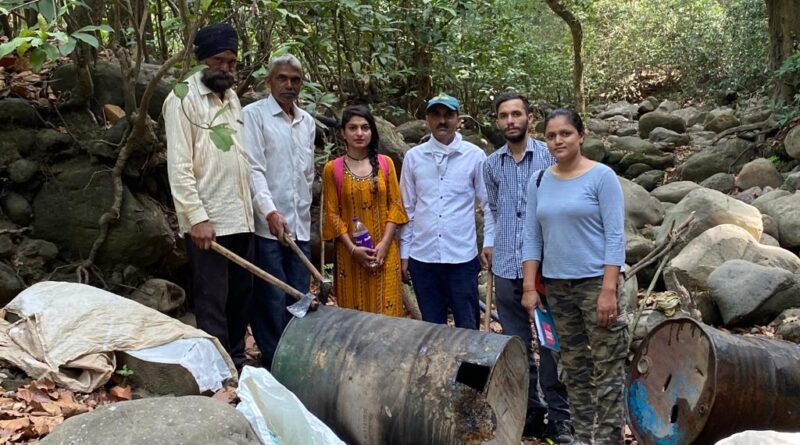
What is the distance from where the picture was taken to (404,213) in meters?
4.32

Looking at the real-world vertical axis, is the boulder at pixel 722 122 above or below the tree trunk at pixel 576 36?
below

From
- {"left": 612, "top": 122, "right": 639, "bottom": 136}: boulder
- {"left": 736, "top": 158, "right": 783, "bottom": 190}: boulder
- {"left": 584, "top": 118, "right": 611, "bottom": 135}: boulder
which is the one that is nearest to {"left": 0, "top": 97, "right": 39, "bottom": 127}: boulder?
{"left": 736, "top": 158, "right": 783, "bottom": 190}: boulder

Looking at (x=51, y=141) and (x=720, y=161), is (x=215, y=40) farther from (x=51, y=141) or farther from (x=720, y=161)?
(x=720, y=161)

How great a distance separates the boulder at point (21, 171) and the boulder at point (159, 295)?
990mm

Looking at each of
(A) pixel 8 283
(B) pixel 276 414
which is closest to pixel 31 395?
(B) pixel 276 414

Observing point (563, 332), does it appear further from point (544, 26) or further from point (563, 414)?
point (544, 26)

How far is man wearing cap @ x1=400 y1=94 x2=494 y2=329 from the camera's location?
416 centimetres

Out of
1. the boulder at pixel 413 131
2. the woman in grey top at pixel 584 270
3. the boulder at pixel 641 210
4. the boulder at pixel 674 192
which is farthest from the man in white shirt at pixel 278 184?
the boulder at pixel 674 192

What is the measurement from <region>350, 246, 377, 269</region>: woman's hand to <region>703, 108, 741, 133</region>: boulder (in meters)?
11.0

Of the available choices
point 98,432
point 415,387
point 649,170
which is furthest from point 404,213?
point 649,170

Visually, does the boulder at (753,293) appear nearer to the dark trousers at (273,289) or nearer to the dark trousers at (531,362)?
the dark trousers at (531,362)

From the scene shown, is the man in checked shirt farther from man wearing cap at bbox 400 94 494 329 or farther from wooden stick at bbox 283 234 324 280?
wooden stick at bbox 283 234 324 280

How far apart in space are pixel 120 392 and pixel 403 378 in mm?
1289

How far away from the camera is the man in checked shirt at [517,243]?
3.92 meters
